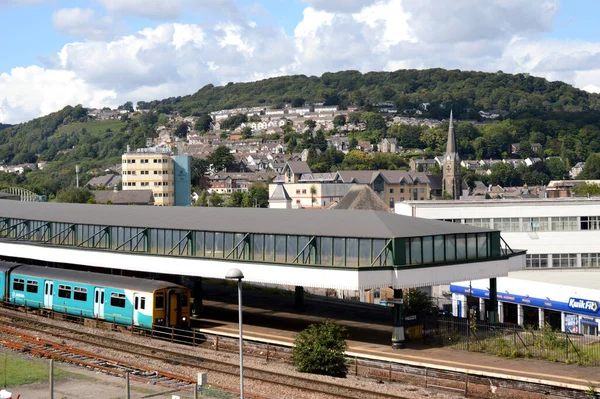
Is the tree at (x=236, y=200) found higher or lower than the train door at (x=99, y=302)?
higher

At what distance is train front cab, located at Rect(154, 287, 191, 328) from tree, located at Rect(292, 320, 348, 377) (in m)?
9.82

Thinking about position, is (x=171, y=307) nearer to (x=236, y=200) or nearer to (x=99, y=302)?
(x=99, y=302)

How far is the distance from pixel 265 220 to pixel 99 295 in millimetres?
10106

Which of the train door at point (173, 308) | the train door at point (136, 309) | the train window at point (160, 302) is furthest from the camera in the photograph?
the train door at point (173, 308)

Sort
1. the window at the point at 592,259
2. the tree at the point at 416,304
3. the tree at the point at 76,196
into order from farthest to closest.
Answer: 1. the tree at the point at 76,196
2. the window at the point at 592,259
3. the tree at the point at 416,304

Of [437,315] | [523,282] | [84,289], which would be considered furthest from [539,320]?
[84,289]

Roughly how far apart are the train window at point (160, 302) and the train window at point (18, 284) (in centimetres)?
1255

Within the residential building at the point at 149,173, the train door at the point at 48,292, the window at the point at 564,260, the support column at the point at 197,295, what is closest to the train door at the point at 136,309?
the support column at the point at 197,295

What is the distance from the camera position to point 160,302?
40.5 metres

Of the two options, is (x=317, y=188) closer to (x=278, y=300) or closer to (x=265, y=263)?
(x=278, y=300)

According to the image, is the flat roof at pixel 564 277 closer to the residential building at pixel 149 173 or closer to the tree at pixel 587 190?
the tree at pixel 587 190

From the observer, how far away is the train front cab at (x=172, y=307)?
4047 cm

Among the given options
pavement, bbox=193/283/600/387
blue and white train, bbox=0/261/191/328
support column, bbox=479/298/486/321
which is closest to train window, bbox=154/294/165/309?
blue and white train, bbox=0/261/191/328

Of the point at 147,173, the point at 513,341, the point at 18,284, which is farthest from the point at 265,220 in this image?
the point at 147,173
